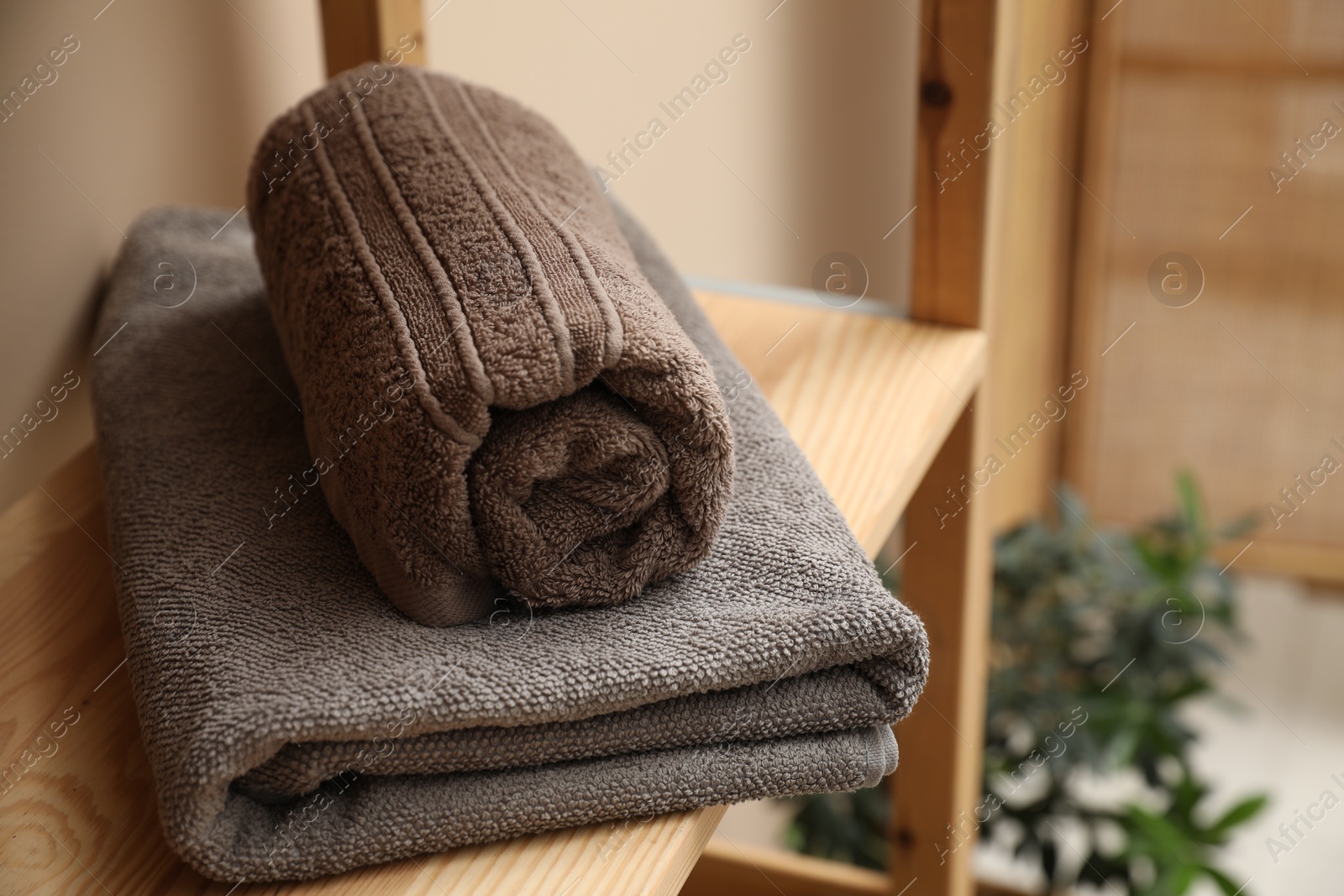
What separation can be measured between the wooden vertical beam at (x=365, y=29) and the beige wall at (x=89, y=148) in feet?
0.12

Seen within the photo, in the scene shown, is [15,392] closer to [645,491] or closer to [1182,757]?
[645,491]

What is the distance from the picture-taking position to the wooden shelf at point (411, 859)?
37 centimetres

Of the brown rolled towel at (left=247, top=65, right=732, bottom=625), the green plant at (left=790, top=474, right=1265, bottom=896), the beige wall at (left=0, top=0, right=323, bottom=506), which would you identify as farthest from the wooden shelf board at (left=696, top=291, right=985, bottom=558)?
the green plant at (left=790, top=474, right=1265, bottom=896)

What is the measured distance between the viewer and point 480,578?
397 mm

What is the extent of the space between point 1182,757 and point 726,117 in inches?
25.2

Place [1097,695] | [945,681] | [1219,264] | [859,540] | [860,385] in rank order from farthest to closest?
1. [1219,264]
2. [1097,695]
3. [945,681]
4. [860,385]
5. [859,540]

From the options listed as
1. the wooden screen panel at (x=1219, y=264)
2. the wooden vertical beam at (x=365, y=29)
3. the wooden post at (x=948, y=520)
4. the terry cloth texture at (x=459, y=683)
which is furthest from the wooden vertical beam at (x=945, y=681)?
the wooden screen panel at (x=1219, y=264)

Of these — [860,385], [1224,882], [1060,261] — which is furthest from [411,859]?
[1060,261]

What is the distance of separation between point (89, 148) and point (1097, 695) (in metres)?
0.89

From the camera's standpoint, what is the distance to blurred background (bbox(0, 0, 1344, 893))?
616mm

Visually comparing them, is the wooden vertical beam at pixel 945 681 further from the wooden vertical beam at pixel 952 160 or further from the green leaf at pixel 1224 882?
the green leaf at pixel 1224 882

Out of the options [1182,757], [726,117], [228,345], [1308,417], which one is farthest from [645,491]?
[1308,417]

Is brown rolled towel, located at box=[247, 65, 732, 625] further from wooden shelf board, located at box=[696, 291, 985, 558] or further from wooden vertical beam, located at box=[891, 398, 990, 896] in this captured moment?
wooden vertical beam, located at box=[891, 398, 990, 896]

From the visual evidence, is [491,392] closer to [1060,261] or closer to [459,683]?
[459,683]
